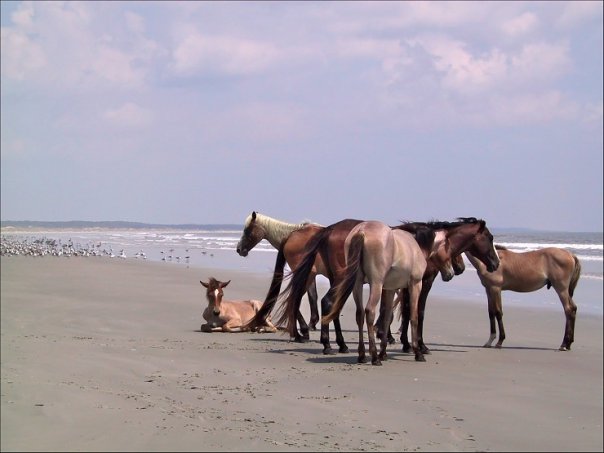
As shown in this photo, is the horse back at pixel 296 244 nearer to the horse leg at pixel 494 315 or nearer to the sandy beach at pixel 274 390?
the sandy beach at pixel 274 390

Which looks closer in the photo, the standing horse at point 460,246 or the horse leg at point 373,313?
the horse leg at point 373,313

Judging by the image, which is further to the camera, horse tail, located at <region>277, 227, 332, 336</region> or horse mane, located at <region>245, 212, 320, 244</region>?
horse mane, located at <region>245, 212, 320, 244</region>

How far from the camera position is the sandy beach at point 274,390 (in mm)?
5883

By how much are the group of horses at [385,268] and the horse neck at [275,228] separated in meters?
0.02

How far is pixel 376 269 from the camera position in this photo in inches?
391

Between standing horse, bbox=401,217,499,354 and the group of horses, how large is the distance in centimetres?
1

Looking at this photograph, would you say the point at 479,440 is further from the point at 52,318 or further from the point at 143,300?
the point at 143,300

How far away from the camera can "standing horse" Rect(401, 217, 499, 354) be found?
37.6ft

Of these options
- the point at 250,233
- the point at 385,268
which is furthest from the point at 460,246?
the point at 250,233

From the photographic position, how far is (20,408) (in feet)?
20.2

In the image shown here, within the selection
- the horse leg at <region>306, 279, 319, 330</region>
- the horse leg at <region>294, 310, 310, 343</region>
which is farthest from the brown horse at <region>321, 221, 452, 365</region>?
the horse leg at <region>306, 279, 319, 330</region>

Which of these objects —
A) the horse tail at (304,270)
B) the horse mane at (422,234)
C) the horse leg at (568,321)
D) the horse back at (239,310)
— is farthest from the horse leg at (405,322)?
the horse back at (239,310)

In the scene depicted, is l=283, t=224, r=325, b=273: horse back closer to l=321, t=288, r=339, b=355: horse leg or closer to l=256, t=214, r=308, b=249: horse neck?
l=256, t=214, r=308, b=249: horse neck

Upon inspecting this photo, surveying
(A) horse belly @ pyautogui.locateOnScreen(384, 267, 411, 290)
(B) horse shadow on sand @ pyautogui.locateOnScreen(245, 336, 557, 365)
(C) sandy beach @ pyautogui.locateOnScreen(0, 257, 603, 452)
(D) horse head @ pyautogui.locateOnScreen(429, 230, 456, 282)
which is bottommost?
(B) horse shadow on sand @ pyautogui.locateOnScreen(245, 336, 557, 365)
